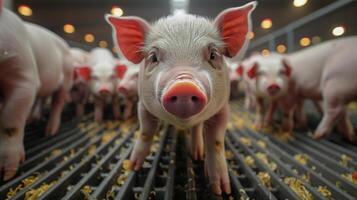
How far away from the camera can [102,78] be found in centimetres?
289

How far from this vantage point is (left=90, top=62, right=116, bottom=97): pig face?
9.22 ft

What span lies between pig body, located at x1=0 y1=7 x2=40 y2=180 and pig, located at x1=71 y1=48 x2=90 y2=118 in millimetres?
1435

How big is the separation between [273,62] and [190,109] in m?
1.94

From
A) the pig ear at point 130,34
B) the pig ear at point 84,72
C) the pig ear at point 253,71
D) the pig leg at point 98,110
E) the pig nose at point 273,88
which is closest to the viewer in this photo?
the pig ear at point 130,34

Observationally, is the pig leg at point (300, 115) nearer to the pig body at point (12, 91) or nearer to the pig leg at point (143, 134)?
the pig leg at point (143, 134)

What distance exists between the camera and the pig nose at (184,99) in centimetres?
77

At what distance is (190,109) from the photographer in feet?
2.70

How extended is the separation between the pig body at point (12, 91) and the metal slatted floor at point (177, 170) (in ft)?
0.49

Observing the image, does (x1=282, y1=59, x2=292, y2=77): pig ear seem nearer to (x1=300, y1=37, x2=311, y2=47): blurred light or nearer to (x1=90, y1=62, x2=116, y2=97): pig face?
(x1=300, y1=37, x2=311, y2=47): blurred light

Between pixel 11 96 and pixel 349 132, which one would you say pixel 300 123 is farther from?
pixel 11 96

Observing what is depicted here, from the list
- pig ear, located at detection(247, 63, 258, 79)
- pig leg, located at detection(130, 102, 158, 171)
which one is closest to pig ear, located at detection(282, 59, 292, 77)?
pig ear, located at detection(247, 63, 258, 79)

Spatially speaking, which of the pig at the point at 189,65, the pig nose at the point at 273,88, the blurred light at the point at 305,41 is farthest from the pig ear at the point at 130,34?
the blurred light at the point at 305,41

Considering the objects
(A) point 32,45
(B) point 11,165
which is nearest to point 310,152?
(B) point 11,165

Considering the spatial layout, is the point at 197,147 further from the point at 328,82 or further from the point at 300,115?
the point at 300,115
